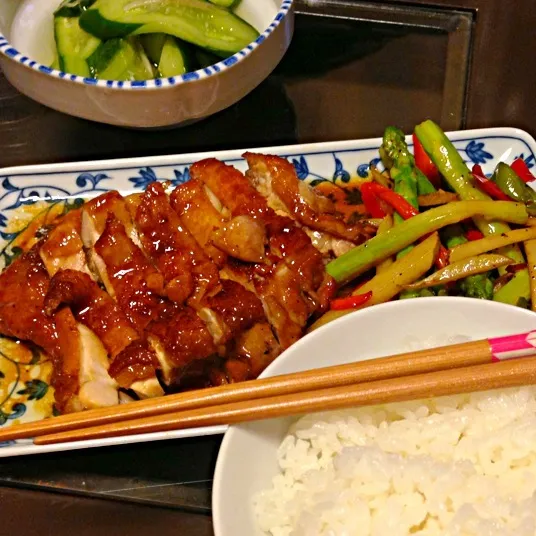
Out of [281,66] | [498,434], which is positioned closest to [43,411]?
[498,434]

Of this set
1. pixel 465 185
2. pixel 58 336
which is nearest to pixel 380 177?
pixel 465 185

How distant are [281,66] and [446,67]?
978mm

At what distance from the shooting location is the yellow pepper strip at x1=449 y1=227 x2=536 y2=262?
9.23ft

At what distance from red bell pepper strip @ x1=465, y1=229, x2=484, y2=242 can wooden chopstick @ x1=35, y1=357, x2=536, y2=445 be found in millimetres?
962

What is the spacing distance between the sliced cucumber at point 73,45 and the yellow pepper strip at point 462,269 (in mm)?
1834

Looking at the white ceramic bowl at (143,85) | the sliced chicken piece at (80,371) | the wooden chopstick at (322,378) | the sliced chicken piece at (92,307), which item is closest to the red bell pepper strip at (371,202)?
the white ceramic bowl at (143,85)

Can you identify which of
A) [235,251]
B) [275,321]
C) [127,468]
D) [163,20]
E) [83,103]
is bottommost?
[127,468]

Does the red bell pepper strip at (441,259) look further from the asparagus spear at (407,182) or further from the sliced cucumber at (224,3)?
the sliced cucumber at (224,3)

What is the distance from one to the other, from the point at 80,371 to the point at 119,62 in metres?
1.56

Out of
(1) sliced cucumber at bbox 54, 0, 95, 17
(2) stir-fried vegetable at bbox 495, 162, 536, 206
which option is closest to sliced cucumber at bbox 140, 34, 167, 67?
(1) sliced cucumber at bbox 54, 0, 95, 17

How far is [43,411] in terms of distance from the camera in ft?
8.48

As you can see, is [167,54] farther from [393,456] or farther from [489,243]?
[393,456]

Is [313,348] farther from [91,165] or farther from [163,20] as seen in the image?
[163,20]

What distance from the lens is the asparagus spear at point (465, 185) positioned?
2.79 metres
